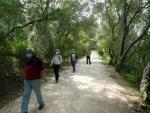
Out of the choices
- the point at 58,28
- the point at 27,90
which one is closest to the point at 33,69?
the point at 27,90

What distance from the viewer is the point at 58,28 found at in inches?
1167

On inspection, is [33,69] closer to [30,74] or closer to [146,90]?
[30,74]

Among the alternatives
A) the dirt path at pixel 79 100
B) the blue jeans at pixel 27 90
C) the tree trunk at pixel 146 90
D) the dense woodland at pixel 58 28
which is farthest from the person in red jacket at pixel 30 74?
the tree trunk at pixel 146 90

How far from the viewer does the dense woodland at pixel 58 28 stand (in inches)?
563

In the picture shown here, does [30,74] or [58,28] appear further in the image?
[58,28]

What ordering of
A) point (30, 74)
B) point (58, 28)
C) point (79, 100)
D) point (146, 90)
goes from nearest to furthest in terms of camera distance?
point (30, 74)
point (79, 100)
point (146, 90)
point (58, 28)

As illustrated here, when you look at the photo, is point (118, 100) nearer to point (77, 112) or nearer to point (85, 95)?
point (85, 95)

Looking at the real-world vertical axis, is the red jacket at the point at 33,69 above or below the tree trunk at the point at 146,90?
above

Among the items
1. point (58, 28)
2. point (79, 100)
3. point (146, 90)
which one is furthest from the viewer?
point (58, 28)

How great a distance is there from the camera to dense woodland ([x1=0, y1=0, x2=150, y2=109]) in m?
14.3

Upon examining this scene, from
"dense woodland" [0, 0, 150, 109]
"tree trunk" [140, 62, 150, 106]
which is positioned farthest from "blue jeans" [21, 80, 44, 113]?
"tree trunk" [140, 62, 150, 106]

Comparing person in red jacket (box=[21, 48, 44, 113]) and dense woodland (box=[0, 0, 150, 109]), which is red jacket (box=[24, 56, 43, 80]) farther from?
dense woodland (box=[0, 0, 150, 109])

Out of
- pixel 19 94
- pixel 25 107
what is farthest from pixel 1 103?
pixel 25 107

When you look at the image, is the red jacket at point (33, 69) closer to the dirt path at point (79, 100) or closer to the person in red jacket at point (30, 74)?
the person in red jacket at point (30, 74)
